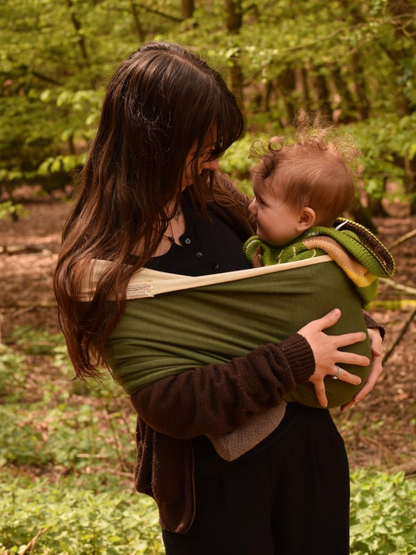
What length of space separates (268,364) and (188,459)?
0.31m

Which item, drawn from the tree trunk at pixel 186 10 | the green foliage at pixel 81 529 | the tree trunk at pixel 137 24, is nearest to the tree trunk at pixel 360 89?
Result: the tree trunk at pixel 186 10

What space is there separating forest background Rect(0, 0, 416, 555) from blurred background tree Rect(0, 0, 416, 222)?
0.09ft

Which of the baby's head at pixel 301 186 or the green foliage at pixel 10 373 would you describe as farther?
the green foliage at pixel 10 373

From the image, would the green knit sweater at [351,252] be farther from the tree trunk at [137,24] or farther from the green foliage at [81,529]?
the tree trunk at [137,24]

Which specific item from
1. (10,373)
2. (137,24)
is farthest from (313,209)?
(137,24)

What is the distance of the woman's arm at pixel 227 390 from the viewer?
1369 mm

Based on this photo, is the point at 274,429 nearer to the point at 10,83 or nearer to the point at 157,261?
the point at 157,261

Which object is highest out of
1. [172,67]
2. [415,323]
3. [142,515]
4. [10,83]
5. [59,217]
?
[172,67]

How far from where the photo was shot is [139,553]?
8.38 feet

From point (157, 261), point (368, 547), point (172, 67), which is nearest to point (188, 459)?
point (157, 261)

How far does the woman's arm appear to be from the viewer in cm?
137

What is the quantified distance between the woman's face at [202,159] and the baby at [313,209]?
0.59 ft

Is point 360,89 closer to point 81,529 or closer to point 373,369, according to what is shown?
point 81,529

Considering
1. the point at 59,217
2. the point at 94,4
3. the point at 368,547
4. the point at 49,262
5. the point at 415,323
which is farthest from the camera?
the point at 59,217
